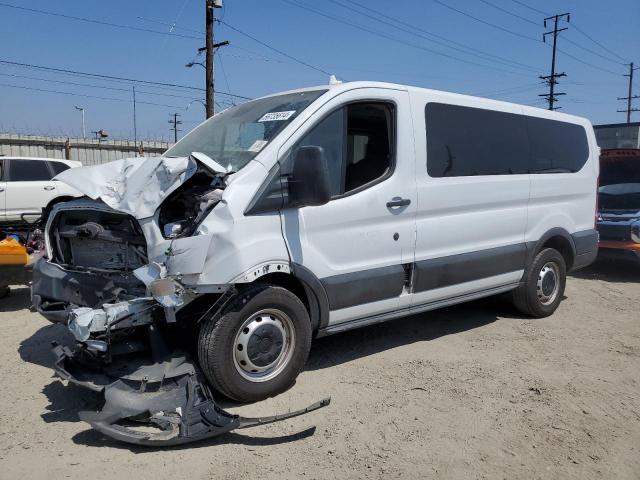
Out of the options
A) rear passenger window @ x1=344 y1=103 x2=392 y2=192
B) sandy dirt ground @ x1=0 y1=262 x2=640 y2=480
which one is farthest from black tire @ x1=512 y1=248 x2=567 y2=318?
rear passenger window @ x1=344 y1=103 x2=392 y2=192

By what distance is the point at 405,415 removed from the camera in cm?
375

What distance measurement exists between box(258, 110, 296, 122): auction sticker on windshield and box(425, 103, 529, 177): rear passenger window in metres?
1.32

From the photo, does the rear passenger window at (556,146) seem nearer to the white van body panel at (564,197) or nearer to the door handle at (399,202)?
the white van body panel at (564,197)

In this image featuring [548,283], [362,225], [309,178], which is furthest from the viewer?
[548,283]

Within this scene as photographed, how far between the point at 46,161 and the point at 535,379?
38.0 ft

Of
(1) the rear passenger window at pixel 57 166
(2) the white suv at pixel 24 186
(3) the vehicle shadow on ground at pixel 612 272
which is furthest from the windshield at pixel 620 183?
(1) the rear passenger window at pixel 57 166

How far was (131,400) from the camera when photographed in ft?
11.4

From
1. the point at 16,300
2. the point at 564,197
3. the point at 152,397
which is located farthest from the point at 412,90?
the point at 16,300

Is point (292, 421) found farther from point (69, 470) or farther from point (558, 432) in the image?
point (558, 432)

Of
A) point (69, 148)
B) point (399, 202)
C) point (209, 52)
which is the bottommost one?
point (399, 202)

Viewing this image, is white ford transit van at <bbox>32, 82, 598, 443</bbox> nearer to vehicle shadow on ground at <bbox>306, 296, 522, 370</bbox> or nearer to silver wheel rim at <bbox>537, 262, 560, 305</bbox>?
vehicle shadow on ground at <bbox>306, 296, 522, 370</bbox>

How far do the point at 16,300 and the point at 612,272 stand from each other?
9351 millimetres

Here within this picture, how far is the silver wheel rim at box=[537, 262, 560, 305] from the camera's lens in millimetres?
6117

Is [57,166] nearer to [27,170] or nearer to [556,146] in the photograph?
[27,170]
